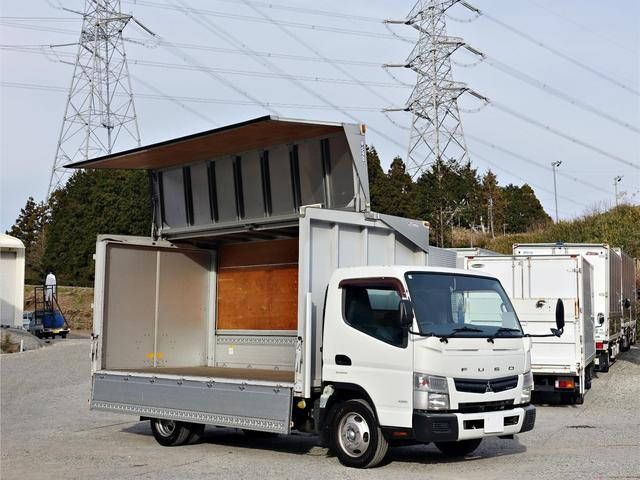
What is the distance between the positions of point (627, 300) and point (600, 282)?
16.9ft

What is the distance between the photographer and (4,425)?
15.7 metres

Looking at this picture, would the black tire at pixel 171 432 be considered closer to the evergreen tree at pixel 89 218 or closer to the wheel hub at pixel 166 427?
the wheel hub at pixel 166 427

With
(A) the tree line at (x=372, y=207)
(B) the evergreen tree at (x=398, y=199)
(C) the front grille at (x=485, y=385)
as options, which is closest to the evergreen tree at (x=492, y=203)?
(A) the tree line at (x=372, y=207)

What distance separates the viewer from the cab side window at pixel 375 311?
32.7 feet

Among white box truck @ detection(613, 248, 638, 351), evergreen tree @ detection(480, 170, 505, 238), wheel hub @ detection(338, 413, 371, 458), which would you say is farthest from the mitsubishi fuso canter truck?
evergreen tree @ detection(480, 170, 505, 238)

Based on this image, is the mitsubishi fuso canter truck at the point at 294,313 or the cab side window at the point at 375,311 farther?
the cab side window at the point at 375,311

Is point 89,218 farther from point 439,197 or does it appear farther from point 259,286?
point 259,286

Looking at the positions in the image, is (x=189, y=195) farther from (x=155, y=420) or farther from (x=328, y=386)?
(x=328, y=386)

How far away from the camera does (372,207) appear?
4347 cm

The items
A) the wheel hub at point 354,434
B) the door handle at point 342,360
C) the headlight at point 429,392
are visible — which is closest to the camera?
the headlight at point 429,392

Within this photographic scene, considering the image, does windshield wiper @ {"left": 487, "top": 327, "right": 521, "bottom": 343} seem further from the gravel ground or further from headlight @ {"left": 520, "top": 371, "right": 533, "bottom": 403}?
the gravel ground

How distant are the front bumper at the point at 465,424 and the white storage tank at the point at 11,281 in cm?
2873

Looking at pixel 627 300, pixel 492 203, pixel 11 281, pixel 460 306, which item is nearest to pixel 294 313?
pixel 460 306

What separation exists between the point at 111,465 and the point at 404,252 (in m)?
4.67
